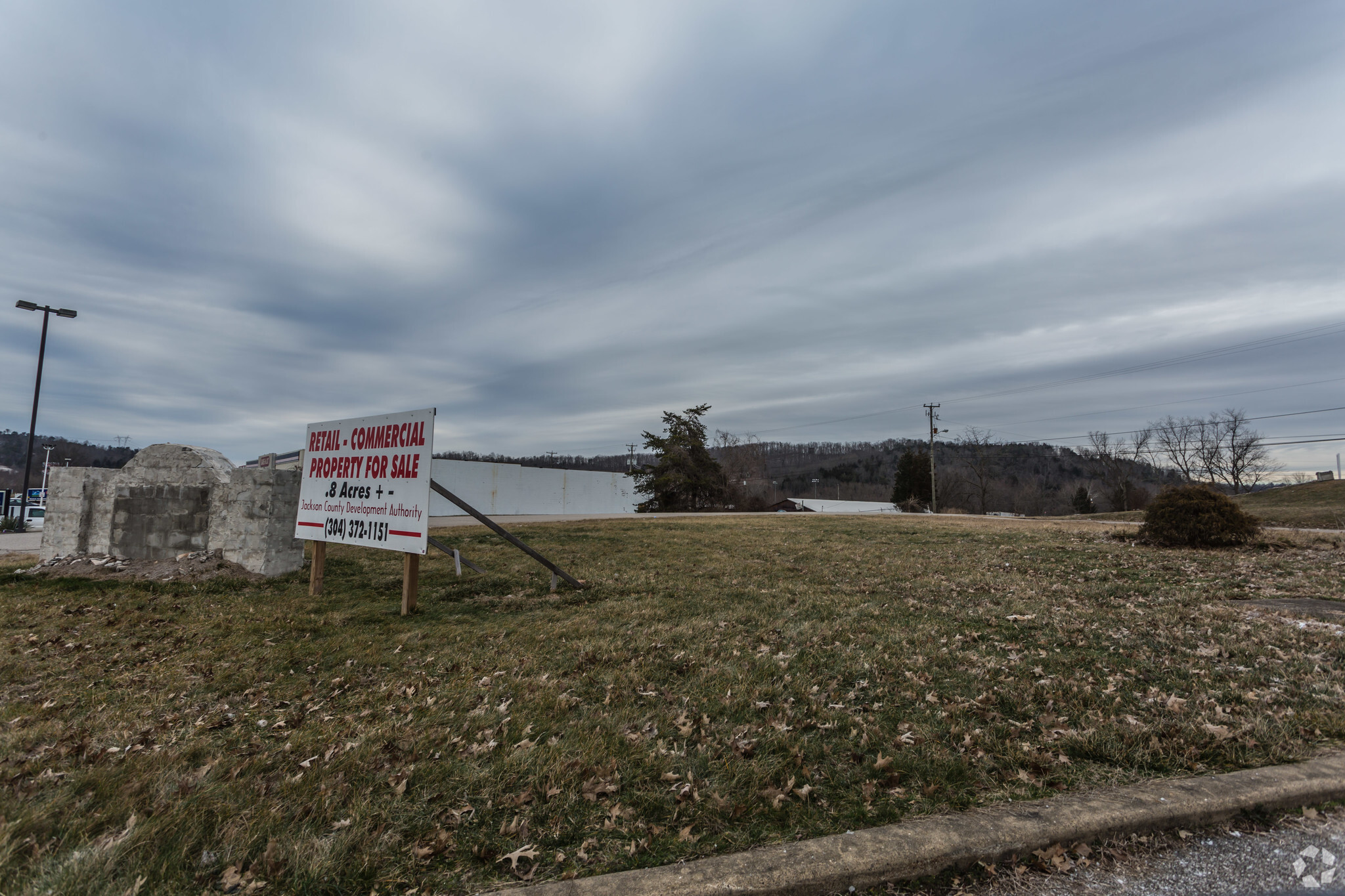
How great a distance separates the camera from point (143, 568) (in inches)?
374

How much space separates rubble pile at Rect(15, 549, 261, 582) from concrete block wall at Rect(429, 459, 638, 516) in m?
19.6

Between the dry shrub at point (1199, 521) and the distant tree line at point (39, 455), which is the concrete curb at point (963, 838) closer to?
the dry shrub at point (1199, 521)

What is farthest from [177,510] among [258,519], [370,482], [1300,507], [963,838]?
[1300,507]

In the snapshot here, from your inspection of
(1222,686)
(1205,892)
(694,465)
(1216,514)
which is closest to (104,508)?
(1205,892)

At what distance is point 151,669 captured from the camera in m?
5.38

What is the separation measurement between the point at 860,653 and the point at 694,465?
3834 cm

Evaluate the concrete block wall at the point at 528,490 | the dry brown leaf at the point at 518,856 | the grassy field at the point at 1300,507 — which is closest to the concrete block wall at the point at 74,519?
the dry brown leaf at the point at 518,856

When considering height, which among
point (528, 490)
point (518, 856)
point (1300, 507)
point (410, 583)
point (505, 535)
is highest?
point (528, 490)

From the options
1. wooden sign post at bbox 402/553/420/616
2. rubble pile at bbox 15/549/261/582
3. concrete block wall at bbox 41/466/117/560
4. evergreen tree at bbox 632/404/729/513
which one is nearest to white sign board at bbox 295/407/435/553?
wooden sign post at bbox 402/553/420/616

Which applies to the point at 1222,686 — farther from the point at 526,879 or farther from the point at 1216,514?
the point at 1216,514

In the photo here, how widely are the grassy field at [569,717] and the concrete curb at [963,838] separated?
17 centimetres

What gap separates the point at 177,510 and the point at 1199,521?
19724 millimetres

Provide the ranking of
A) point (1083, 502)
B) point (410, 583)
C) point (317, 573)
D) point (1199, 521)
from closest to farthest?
point (410, 583), point (317, 573), point (1199, 521), point (1083, 502)

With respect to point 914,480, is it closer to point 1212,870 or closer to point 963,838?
point 1212,870
